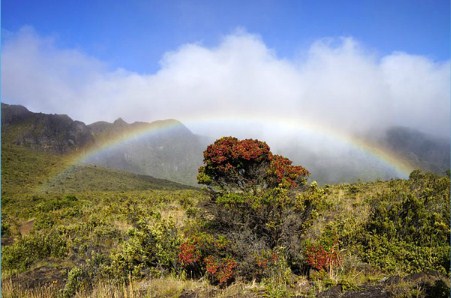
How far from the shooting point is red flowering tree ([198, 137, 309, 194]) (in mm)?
10703

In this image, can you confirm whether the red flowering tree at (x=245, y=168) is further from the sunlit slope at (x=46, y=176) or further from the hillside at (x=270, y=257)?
the sunlit slope at (x=46, y=176)

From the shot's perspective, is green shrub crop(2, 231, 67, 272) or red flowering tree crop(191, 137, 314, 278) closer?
red flowering tree crop(191, 137, 314, 278)

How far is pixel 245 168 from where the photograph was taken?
37.2 ft

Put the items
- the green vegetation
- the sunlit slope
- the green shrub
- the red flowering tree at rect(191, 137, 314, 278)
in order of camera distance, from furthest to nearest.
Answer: the sunlit slope, the green shrub, the red flowering tree at rect(191, 137, 314, 278), the green vegetation

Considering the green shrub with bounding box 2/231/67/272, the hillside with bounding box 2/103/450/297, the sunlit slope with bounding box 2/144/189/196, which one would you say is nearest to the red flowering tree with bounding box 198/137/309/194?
the hillside with bounding box 2/103/450/297

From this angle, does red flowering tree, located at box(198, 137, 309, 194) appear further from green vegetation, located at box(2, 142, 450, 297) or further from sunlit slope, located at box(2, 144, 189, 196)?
sunlit slope, located at box(2, 144, 189, 196)

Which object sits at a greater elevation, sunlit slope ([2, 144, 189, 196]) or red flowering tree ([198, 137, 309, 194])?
red flowering tree ([198, 137, 309, 194])

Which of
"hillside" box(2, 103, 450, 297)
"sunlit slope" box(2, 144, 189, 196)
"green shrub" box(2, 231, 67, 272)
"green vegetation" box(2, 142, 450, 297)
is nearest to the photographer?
"hillside" box(2, 103, 450, 297)

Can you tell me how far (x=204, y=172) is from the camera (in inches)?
458

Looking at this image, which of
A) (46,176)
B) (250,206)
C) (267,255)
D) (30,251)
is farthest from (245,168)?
(46,176)

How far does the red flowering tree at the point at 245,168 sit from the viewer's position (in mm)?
10703

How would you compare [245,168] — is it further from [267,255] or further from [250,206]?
[267,255]

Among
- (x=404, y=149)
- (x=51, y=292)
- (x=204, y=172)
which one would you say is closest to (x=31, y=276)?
(x=51, y=292)

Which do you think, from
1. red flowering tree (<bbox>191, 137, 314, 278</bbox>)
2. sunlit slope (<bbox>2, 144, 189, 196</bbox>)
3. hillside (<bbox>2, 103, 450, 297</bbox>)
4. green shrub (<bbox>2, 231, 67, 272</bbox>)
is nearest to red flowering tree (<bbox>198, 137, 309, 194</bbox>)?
red flowering tree (<bbox>191, 137, 314, 278</bbox>)
